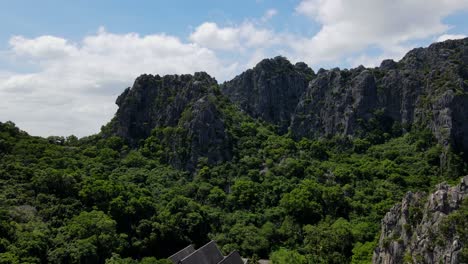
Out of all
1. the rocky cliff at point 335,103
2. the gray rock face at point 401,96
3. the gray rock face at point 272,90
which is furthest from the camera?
the gray rock face at point 272,90

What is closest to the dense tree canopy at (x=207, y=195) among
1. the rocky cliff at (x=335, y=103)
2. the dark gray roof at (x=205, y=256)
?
the dark gray roof at (x=205, y=256)

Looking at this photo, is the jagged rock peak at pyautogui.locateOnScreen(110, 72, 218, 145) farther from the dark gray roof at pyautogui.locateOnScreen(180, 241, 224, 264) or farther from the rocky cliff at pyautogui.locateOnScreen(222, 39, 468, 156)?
the dark gray roof at pyautogui.locateOnScreen(180, 241, 224, 264)

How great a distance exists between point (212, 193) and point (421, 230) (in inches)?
1441

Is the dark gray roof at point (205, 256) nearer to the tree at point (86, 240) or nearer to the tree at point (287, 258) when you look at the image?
the tree at point (287, 258)

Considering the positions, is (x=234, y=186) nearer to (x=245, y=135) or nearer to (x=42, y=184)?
(x=245, y=135)

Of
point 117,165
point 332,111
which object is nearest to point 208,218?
point 117,165

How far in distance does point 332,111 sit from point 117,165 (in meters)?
45.9

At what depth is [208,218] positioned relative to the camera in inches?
2606

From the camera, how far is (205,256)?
50.4m

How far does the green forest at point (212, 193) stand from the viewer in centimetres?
5156

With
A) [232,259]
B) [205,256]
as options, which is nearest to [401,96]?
[232,259]

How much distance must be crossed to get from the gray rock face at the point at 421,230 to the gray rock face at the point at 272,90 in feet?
205

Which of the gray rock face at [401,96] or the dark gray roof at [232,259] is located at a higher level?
the gray rock face at [401,96]

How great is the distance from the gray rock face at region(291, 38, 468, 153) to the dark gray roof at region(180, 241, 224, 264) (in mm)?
46537
